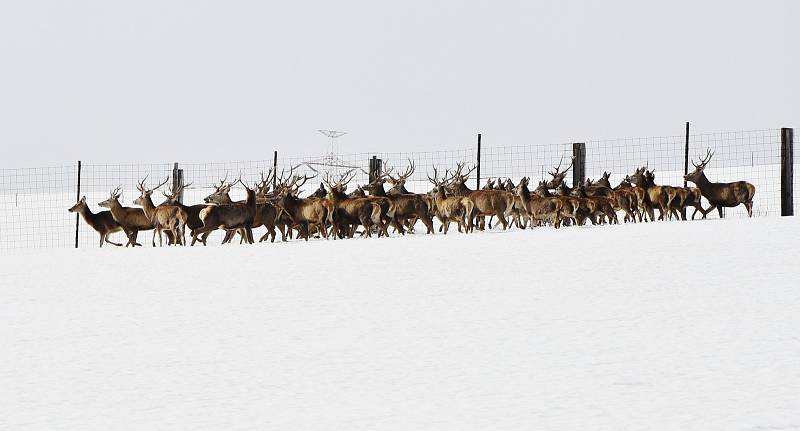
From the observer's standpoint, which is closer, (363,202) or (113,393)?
(113,393)

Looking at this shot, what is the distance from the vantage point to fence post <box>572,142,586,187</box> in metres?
22.9

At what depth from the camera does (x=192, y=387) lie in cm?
531

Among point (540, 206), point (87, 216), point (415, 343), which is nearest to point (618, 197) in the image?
point (540, 206)

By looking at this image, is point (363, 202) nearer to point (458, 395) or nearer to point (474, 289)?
point (474, 289)

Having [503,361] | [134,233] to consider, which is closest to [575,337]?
[503,361]

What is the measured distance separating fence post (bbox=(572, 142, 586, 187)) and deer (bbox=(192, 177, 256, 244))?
8.35 metres

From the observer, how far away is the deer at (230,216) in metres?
17.4

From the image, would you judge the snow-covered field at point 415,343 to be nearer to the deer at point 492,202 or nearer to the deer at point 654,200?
the deer at point 492,202

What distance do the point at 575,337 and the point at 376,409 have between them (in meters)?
2.08

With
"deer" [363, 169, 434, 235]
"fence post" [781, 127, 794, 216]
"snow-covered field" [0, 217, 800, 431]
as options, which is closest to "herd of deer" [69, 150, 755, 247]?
"deer" [363, 169, 434, 235]

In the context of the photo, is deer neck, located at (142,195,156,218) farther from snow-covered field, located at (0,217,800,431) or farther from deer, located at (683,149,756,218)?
deer, located at (683,149,756,218)

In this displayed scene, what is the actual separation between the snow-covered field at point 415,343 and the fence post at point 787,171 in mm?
8072

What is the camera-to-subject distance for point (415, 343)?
6371 mm

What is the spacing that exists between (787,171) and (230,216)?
407 inches
